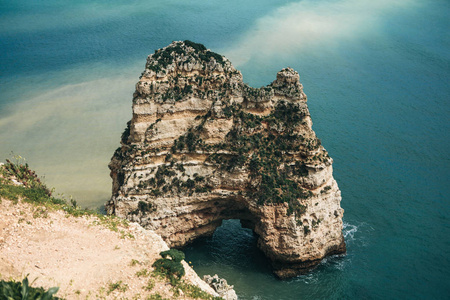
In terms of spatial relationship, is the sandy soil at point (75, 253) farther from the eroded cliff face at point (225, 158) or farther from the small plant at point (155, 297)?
the eroded cliff face at point (225, 158)

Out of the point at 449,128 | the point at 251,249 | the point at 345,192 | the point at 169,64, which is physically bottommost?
the point at 251,249

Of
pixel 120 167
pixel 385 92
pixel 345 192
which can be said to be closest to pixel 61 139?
pixel 120 167

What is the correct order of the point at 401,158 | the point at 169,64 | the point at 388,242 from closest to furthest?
the point at 169,64 < the point at 388,242 < the point at 401,158

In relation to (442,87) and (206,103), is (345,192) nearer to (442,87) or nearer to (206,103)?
(206,103)

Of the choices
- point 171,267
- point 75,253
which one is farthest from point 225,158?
point 75,253

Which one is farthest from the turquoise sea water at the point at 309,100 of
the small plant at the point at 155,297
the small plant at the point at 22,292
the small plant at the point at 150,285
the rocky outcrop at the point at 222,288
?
the small plant at the point at 22,292

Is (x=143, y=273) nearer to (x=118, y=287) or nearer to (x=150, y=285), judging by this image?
(x=150, y=285)
